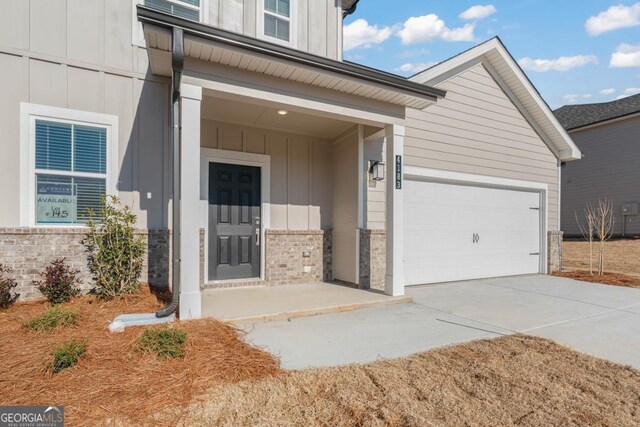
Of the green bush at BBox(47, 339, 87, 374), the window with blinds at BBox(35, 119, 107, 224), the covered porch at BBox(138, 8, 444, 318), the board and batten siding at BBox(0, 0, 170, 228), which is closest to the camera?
the green bush at BBox(47, 339, 87, 374)

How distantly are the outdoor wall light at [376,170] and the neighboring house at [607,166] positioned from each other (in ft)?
45.4

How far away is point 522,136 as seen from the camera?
866 centimetres

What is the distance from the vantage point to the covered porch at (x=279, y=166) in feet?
13.2

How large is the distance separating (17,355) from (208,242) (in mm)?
3131

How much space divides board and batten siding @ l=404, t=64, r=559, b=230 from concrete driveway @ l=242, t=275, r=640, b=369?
2808mm

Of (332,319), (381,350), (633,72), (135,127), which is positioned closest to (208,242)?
(135,127)

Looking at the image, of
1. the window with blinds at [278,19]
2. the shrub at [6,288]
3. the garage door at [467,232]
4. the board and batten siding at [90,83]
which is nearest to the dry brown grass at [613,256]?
the garage door at [467,232]

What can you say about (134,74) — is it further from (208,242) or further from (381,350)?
(381,350)

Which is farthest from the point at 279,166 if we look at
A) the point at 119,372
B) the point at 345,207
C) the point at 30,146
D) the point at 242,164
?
the point at 119,372

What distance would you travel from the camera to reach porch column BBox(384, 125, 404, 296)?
18.2 feet

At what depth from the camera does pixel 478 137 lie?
311 inches

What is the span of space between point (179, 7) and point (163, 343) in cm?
515

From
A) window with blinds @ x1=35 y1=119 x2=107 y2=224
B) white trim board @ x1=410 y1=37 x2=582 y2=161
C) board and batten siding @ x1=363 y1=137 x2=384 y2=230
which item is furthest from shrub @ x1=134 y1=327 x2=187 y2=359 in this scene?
white trim board @ x1=410 y1=37 x2=582 y2=161

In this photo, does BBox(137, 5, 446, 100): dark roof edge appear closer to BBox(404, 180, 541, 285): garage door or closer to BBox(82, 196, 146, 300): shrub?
BBox(404, 180, 541, 285): garage door
